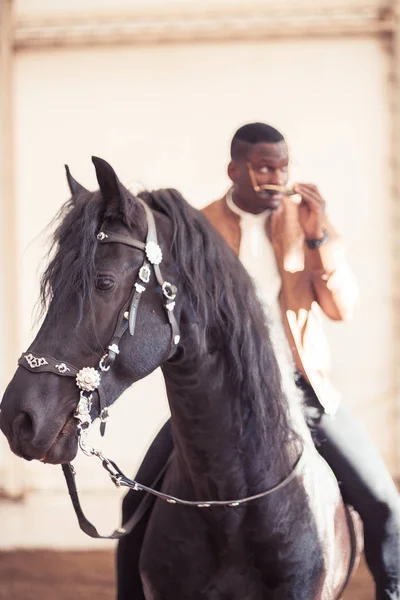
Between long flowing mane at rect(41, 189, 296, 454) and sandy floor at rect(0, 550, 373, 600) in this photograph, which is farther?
sandy floor at rect(0, 550, 373, 600)

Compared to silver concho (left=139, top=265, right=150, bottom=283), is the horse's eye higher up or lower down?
lower down

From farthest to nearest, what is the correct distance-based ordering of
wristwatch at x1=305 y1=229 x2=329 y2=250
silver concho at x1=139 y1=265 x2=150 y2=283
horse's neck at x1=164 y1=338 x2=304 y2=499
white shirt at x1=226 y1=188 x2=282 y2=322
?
white shirt at x1=226 y1=188 x2=282 y2=322, wristwatch at x1=305 y1=229 x2=329 y2=250, horse's neck at x1=164 y1=338 x2=304 y2=499, silver concho at x1=139 y1=265 x2=150 y2=283

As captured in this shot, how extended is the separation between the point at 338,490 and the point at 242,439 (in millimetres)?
486

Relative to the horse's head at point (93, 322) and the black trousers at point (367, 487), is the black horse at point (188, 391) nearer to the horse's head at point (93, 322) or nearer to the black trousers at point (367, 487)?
the horse's head at point (93, 322)

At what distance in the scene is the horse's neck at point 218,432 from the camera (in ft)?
6.21

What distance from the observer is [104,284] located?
1.72m

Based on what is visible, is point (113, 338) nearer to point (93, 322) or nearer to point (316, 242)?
point (93, 322)

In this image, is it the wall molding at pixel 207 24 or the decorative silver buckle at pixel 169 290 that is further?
the wall molding at pixel 207 24

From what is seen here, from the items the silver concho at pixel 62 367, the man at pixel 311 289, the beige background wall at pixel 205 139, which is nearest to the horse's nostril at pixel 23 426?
the silver concho at pixel 62 367

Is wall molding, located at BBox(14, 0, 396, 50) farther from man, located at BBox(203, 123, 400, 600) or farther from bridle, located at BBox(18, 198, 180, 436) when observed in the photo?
bridle, located at BBox(18, 198, 180, 436)

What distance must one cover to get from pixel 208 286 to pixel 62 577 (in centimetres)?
380

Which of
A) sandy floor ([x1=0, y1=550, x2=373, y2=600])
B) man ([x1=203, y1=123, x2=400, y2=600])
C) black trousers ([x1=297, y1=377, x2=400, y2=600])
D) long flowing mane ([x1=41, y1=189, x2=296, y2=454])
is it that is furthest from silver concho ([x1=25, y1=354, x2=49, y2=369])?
sandy floor ([x1=0, y1=550, x2=373, y2=600])

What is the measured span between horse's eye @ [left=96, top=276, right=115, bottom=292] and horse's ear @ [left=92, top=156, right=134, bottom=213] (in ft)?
0.53

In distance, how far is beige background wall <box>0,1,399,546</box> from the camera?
19.8 ft
